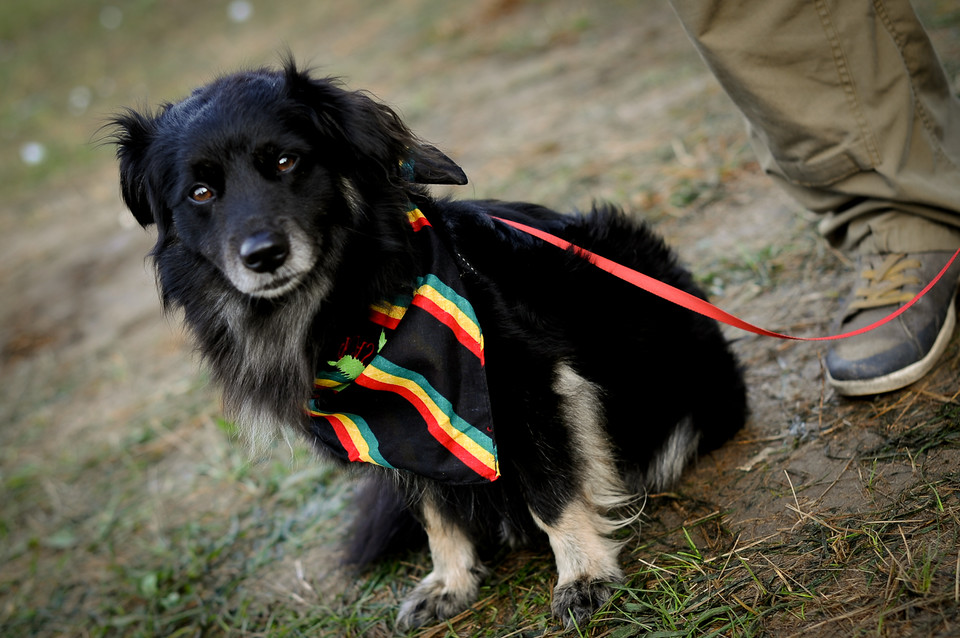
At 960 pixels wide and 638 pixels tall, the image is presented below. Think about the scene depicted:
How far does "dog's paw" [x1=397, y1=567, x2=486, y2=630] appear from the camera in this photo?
221 centimetres

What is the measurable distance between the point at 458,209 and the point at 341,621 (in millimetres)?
1407

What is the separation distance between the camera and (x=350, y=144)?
6.27 ft

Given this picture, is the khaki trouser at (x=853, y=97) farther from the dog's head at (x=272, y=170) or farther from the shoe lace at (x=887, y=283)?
the dog's head at (x=272, y=170)

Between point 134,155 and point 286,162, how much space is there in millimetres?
533

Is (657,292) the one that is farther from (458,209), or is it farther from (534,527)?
(534,527)

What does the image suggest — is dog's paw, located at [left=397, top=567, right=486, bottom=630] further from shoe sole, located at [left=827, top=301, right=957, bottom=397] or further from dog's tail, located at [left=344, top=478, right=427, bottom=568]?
shoe sole, located at [left=827, top=301, right=957, bottom=397]

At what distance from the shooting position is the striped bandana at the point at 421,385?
187 centimetres

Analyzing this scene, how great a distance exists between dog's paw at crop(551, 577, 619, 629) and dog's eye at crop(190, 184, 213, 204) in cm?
147

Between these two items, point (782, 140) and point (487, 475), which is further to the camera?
point (782, 140)

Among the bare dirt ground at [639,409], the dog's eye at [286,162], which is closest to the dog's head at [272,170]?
the dog's eye at [286,162]

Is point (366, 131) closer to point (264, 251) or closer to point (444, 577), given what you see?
point (264, 251)

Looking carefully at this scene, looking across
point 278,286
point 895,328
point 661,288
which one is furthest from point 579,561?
point 895,328

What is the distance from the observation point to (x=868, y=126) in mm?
2303

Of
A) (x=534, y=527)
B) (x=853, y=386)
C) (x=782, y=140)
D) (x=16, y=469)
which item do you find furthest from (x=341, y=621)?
(x=16, y=469)
